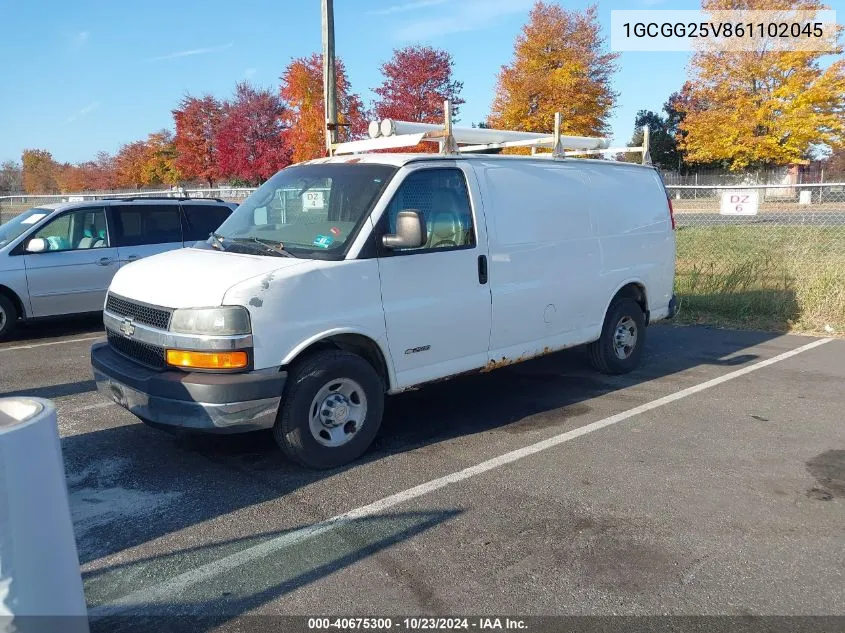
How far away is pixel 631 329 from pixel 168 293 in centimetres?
461

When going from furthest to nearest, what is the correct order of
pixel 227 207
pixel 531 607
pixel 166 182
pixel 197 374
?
pixel 166 182
pixel 227 207
pixel 197 374
pixel 531 607

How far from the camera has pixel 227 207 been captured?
408 inches

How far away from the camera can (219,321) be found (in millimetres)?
3988

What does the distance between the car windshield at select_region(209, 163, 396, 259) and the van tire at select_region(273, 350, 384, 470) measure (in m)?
0.69

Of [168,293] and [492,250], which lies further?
[492,250]

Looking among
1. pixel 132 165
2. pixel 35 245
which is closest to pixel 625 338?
pixel 35 245

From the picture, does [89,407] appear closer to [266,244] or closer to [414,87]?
[266,244]

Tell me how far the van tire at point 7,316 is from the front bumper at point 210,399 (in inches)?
222

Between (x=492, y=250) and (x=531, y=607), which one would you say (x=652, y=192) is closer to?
(x=492, y=250)

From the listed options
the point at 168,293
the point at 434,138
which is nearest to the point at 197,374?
the point at 168,293

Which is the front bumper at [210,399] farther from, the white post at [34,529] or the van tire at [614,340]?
the van tire at [614,340]

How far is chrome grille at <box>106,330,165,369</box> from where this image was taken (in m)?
4.29

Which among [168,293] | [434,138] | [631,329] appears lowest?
[631,329]

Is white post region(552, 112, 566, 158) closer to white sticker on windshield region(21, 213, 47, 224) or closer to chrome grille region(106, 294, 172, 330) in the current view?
chrome grille region(106, 294, 172, 330)
